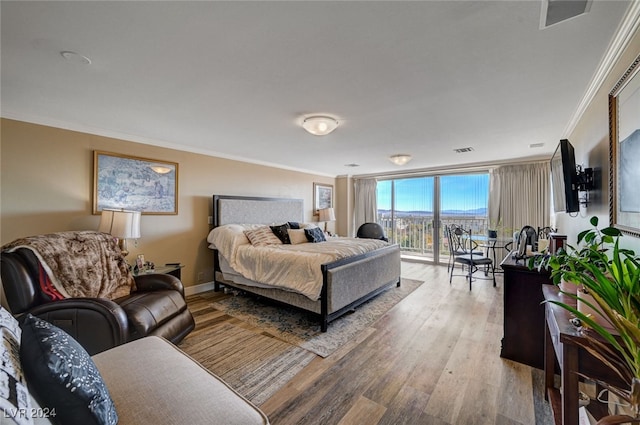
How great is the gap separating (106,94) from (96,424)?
2.41 meters

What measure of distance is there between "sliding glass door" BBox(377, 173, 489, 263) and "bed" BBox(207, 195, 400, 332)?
7.93 feet

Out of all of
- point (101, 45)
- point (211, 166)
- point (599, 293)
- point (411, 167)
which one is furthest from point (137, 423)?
point (411, 167)

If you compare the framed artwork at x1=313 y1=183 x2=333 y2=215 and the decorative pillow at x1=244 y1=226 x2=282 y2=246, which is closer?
the decorative pillow at x1=244 y1=226 x2=282 y2=246

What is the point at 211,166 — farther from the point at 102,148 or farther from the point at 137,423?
the point at 137,423

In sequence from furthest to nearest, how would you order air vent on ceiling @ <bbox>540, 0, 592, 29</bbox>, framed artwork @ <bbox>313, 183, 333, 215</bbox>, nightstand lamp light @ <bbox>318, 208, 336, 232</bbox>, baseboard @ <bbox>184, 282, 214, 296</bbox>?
framed artwork @ <bbox>313, 183, 333, 215</bbox> < nightstand lamp light @ <bbox>318, 208, 336, 232</bbox> < baseboard @ <bbox>184, 282, 214, 296</bbox> < air vent on ceiling @ <bbox>540, 0, 592, 29</bbox>

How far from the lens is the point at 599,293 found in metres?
0.96

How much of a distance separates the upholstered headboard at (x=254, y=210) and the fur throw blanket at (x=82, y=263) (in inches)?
62.9

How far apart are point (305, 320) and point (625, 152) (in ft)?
9.65

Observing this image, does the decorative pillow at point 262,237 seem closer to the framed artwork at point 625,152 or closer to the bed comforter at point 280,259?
the bed comforter at point 280,259

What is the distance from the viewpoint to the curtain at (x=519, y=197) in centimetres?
475

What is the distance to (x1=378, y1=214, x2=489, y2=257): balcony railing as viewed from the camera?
5703mm

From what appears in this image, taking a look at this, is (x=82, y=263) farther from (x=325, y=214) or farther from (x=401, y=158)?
(x=325, y=214)

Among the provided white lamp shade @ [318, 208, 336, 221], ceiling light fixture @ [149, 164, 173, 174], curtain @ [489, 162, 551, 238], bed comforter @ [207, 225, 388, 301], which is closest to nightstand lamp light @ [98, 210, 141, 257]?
ceiling light fixture @ [149, 164, 173, 174]

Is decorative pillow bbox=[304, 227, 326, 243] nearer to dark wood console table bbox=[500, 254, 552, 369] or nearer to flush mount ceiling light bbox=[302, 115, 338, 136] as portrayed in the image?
flush mount ceiling light bbox=[302, 115, 338, 136]
